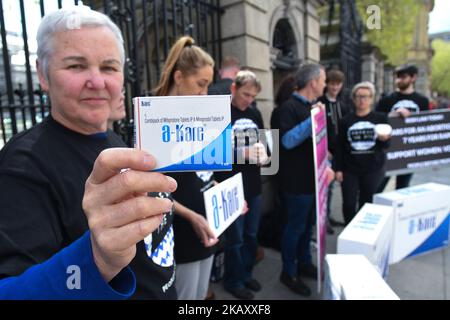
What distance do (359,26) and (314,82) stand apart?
7.05 meters

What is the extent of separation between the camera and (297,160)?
2596 millimetres

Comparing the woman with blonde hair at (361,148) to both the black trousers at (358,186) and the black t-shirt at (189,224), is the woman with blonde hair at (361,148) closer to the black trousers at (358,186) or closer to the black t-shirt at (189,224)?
the black trousers at (358,186)

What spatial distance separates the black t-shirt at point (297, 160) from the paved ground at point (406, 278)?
1.01 metres

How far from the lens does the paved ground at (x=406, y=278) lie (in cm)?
276

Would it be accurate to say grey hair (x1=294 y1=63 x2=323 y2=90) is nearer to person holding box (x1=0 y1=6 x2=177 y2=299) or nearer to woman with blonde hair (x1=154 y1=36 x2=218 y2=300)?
woman with blonde hair (x1=154 y1=36 x2=218 y2=300)

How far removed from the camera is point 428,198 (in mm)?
3193

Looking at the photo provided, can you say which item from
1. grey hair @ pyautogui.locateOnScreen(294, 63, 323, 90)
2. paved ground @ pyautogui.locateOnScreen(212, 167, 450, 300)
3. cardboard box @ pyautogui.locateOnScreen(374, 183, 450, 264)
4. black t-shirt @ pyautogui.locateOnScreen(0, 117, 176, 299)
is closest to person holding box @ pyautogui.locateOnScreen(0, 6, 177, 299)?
black t-shirt @ pyautogui.locateOnScreen(0, 117, 176, 299)

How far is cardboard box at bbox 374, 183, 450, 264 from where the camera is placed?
303 centimetres

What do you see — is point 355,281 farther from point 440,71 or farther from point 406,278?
point 440,71

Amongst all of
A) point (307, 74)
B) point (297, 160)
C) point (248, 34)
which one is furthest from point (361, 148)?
point (248, 34)

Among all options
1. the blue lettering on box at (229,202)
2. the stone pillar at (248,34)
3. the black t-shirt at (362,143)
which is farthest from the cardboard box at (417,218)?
the stone pillar at (248,34)

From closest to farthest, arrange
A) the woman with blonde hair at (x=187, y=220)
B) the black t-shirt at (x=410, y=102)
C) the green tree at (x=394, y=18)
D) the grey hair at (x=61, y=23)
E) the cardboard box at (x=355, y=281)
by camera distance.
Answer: the grey hair at (x=61, y=23), the cardboard box at (x=355, y=281), the woman with blonde hair at (x=187, y=220), the black t-shirt at (x=410, y=102), the green tree at (x=394, y=18)
